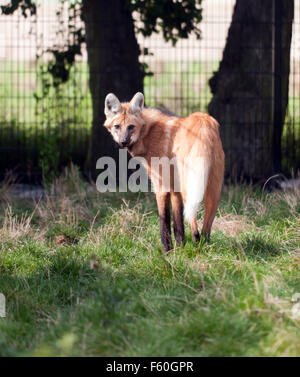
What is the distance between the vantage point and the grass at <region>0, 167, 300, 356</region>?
2.59m

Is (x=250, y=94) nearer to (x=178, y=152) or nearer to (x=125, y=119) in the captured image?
(x=125, y=119)

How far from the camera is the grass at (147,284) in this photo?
259 centimetres

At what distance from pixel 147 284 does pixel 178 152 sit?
1065mm

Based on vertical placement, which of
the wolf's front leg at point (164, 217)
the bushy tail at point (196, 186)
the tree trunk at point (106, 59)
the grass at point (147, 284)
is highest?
the tree trunk at point (106, 59)

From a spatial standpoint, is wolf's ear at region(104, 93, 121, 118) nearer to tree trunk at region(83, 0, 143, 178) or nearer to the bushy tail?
the bushy tail

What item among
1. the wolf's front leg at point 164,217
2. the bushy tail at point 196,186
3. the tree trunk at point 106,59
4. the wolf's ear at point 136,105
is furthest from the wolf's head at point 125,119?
the tree trunk at point 106,59

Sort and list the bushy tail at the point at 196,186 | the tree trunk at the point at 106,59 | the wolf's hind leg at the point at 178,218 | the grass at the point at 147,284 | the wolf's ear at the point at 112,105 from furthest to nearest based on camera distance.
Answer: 1. the tree trunk at the point at 106,59
2. the wolf's ear at the point at 112,105
3. the wolf's hind leg at the point at 178,218
4. the bushy tail at the point at 196,186
5. the grass at the point at 147,284

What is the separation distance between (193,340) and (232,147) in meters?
4.24

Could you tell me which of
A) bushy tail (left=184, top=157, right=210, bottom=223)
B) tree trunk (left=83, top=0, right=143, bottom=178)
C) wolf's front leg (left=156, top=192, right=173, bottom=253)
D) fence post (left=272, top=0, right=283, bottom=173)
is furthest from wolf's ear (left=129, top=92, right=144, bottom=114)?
fence post (left=272, top=0, right=283, bottom=173)

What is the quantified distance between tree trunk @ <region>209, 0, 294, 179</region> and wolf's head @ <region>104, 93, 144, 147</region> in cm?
249

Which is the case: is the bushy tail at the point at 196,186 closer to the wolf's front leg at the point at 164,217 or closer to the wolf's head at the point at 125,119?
the wolf's front leg at the point at 164,217
